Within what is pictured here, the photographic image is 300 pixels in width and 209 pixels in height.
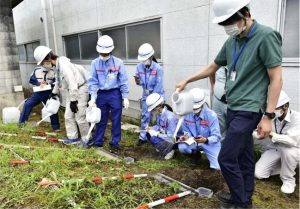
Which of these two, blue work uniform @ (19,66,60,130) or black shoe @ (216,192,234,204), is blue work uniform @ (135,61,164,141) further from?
black shoe @ (216,192,234,204)

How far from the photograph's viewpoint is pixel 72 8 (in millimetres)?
7934

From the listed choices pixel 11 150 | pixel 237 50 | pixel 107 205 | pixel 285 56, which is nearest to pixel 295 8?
pixel 285 56

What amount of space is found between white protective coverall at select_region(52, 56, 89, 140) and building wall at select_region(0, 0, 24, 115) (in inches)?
136

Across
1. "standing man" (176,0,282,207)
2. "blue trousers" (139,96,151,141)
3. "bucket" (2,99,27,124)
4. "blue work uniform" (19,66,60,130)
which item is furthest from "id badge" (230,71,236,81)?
"bucket" (2,99,27,124)

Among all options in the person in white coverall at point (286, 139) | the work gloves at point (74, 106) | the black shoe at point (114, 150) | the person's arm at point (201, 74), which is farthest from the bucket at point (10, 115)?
the person in white coverall at point (286, 139)

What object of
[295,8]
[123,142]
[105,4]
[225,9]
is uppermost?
[105,4]

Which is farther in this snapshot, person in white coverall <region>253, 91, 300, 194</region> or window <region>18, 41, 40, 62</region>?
window <region>18, 41, 40, 62</region>

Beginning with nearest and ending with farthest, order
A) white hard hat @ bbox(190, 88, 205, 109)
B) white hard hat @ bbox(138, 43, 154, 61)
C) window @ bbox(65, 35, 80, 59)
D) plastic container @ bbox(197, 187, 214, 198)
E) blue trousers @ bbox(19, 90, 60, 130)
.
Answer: plastic container @ bbox(197, 187, 214, 198), white hard hat @ bbox(190, 88, 205, 109), white hard hat @ bbox(138, 43, 154, 61), blue trousers @ bbox(19, 90, 60, 130), window @ bbox(65, 35, 80, 59)

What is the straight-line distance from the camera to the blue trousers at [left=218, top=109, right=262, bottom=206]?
2092mm

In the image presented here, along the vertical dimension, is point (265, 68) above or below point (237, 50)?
below

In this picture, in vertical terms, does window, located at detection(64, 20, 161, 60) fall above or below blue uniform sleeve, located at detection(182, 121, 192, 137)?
above

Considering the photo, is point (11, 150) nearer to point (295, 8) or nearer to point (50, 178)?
point (50, 178)

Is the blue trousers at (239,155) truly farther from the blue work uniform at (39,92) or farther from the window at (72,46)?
the window at (72,46)

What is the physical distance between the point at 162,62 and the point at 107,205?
3.46m
